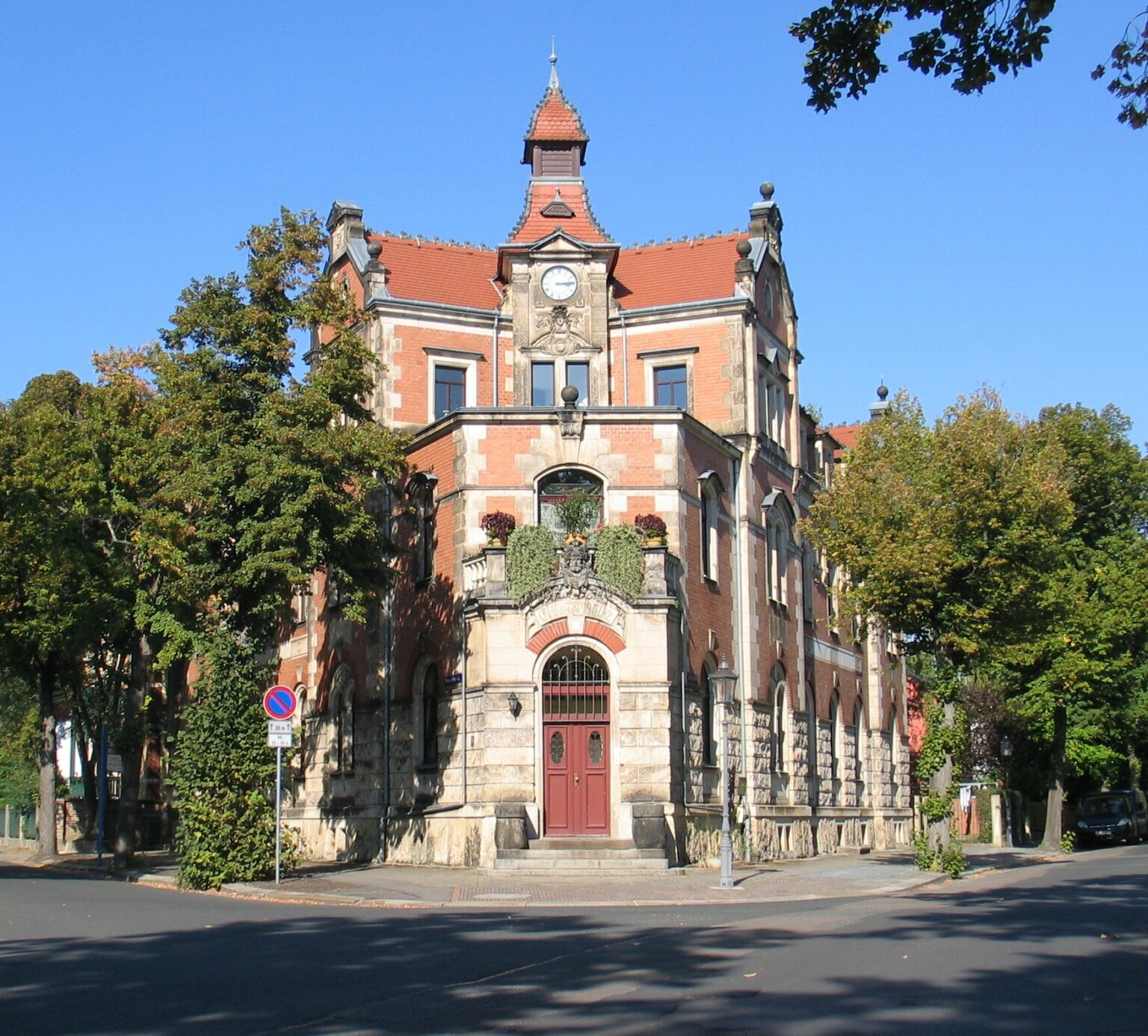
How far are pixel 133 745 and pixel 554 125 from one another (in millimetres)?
19111

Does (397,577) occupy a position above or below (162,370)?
below

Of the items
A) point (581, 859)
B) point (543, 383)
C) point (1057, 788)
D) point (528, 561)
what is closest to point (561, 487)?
point (528, 561)

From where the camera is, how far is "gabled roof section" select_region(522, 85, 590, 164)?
3775 cm

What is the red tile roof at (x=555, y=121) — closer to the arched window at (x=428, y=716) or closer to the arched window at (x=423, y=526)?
the arched window at (x=423, y=526)

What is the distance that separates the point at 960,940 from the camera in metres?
14.1

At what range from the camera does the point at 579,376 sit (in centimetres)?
3556

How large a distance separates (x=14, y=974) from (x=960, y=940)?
8811mm

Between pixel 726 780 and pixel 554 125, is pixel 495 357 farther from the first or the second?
pixel 726 780

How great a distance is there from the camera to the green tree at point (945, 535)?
27.8m

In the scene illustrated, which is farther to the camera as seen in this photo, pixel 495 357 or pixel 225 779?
pixel 495 357

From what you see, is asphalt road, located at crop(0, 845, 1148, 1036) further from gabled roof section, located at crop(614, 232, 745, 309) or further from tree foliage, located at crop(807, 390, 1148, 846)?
gabled roof section, located at crop(614, 232, 745, 309)

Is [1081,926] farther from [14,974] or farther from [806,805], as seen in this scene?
[806,805]

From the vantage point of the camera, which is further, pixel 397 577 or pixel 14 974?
pixel 397 577

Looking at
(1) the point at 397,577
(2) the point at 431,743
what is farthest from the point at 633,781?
(1) the point at 397,577
